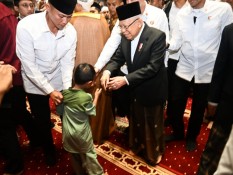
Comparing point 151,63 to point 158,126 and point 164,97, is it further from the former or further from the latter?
point 158,126

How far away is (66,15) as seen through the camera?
2.16 metres

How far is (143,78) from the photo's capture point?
2.37 metres

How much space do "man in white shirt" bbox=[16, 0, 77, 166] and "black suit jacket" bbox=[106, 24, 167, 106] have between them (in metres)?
0.47

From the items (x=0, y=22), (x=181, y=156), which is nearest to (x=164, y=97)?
(x=181, y=156)

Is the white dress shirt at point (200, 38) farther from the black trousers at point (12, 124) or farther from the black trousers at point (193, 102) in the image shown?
the black trousers at point (12, 124)

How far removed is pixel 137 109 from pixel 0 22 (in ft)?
4.81

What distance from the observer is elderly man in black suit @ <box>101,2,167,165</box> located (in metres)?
2.31

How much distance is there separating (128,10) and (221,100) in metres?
1.01

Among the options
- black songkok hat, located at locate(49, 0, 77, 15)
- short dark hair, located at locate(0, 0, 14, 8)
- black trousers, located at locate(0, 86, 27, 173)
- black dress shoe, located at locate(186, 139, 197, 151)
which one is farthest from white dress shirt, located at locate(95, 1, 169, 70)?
short dark hair, located at locate(0, 0, 14, 8)

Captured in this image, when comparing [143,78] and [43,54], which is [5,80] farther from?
[143,78]

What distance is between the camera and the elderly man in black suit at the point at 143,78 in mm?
2314

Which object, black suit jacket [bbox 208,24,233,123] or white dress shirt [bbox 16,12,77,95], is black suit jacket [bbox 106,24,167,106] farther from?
black suit jacket [bbox 208,24,233,123]

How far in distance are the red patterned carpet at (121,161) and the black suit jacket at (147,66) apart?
28.0 inches

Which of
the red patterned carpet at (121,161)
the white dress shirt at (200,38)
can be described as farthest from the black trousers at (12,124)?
the white dress shirt at (200,38)
